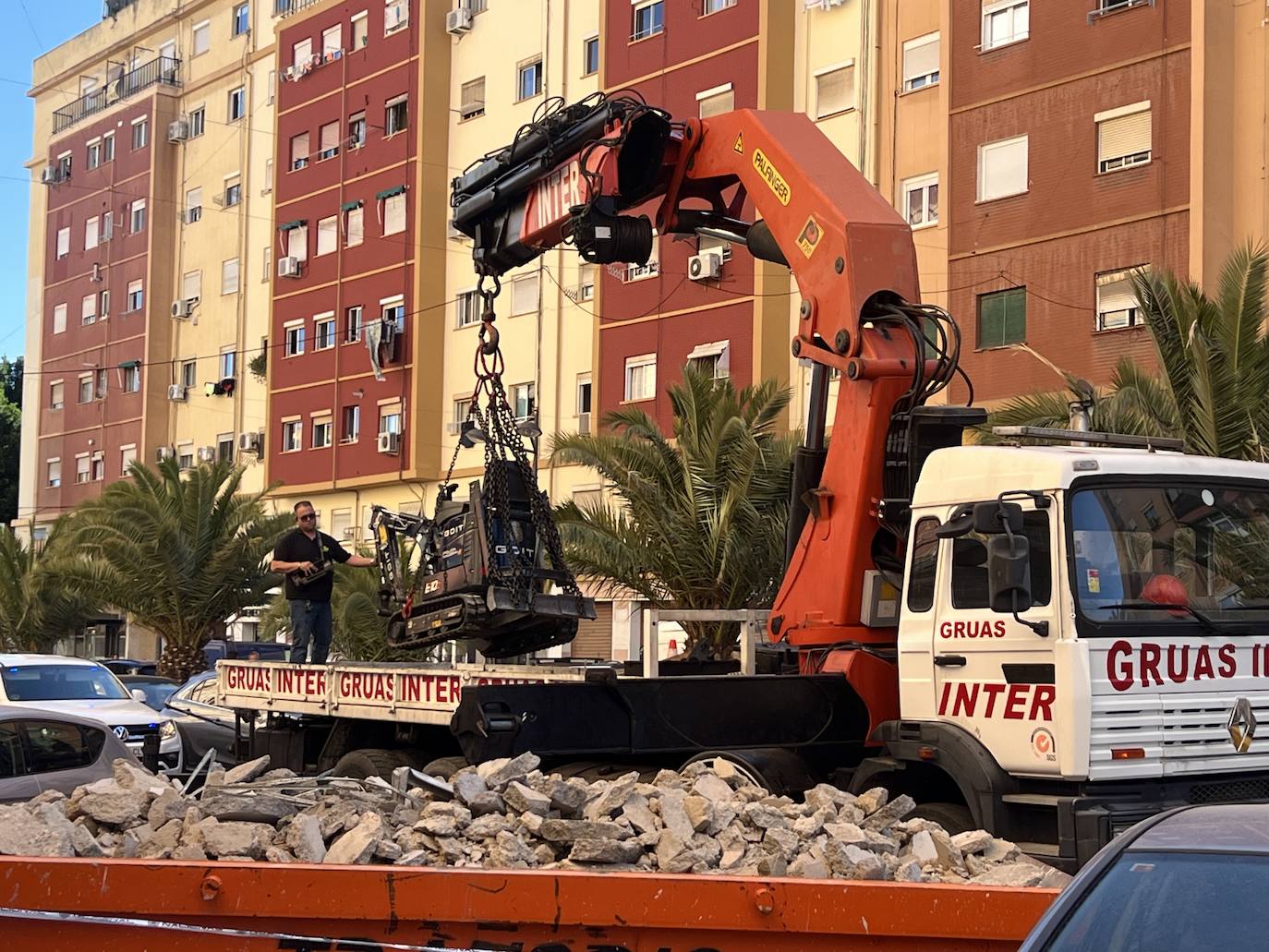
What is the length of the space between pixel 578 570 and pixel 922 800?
14708 millimetres

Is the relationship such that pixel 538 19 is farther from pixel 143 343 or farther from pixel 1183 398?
pixel 1183 398

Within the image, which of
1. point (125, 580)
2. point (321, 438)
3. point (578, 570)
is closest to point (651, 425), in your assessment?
point (578, 570)

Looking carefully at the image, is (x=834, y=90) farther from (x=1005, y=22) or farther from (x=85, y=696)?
(x=85, y=696)

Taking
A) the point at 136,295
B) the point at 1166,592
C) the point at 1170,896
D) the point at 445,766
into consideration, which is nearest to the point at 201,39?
the point at 136,295

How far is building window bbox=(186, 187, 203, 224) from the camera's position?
54375 mm

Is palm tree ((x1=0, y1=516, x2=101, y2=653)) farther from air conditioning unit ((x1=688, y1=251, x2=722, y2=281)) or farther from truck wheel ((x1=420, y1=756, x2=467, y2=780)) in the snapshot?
truck wheel ((x1=420, y1=756, x2=467, y2=780))

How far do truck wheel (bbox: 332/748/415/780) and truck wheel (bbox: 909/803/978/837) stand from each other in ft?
13.1

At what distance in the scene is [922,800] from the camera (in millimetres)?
9031

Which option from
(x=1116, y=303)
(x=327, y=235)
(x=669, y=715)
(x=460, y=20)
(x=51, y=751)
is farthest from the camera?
(x=327, y=235)

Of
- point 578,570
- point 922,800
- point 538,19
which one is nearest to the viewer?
point 922,800

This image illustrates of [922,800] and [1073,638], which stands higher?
[1073,638]

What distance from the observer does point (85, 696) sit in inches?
785

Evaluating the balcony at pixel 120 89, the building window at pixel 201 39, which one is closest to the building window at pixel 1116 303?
the building window at pixel 201 39

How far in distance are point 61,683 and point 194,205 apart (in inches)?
1464
